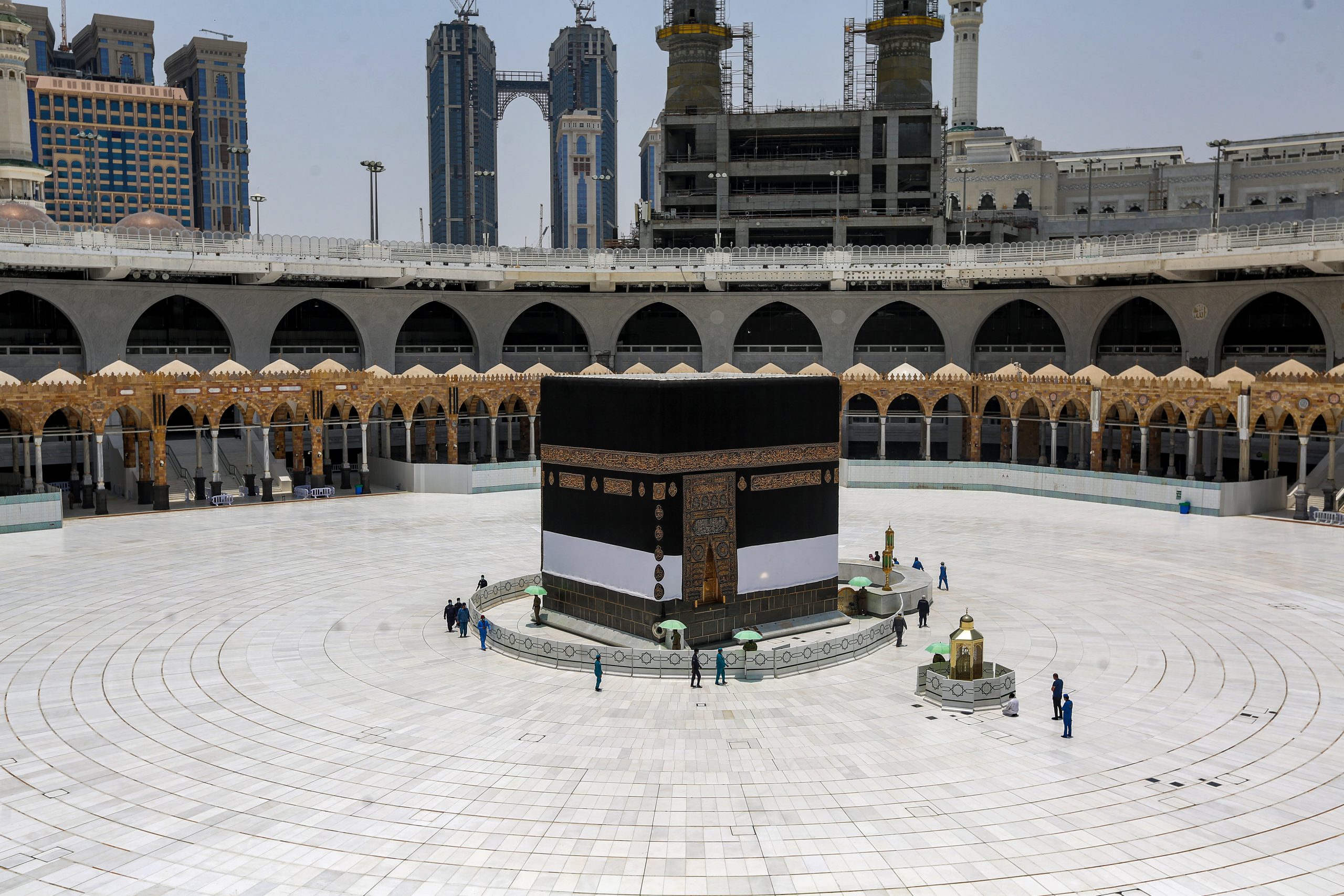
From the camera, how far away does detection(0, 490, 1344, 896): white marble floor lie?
13.7 meters

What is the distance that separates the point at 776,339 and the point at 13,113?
58.1 metres

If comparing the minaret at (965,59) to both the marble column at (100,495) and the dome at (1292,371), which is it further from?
the marble column at (100,495)

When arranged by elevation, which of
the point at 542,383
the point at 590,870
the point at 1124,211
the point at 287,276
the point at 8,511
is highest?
the point at 1124,211

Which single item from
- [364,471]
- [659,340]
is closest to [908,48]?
[659,340]

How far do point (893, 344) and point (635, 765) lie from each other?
52.5m

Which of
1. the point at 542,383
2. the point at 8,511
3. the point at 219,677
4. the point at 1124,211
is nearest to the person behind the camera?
the point at 219,677

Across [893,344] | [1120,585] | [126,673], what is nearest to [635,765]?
[126,673]

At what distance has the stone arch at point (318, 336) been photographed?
197 feet

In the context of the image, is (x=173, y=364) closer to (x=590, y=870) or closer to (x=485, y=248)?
(x=485, y=248)

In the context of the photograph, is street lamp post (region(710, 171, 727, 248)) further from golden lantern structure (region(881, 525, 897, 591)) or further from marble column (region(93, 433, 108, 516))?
golden lantern structure (region(881, 525, 897, 591))

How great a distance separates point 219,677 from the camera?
21422 millimetres

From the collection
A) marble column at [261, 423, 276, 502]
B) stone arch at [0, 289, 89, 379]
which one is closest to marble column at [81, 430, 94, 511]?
marble column at [261, 423, 276, 502]

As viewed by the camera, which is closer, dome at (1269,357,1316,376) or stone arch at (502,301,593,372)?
dome at (1269,357,1316,376)

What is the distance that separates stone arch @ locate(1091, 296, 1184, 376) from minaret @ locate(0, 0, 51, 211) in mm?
72196
